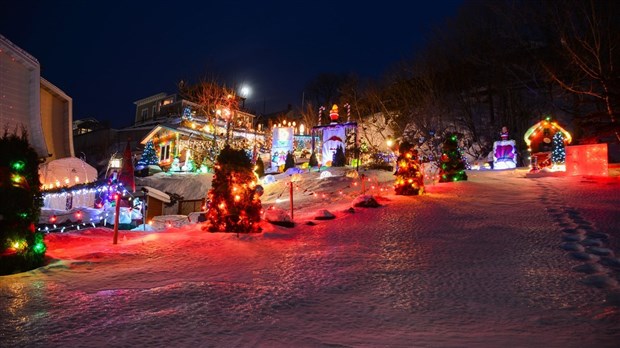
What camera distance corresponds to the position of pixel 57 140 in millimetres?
26734

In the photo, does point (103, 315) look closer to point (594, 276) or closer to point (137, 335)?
point (137, 335)

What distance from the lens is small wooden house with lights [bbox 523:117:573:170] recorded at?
22422 mm

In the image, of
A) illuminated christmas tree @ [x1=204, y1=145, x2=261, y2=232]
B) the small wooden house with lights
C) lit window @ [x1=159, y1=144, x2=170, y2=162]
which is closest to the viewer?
illuminated christmas tree @ [x1=204, y1=145, x2=261, y2=232]

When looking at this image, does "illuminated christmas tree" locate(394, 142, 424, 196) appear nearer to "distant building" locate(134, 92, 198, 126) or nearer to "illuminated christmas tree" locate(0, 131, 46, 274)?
"illuminated christmas tree" locate(0, 131, 46, 274)

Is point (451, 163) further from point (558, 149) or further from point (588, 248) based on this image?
point (588, 248)

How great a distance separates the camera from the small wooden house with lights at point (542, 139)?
883 inches

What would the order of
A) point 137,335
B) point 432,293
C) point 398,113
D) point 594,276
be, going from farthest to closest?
point 398,113, point 594,276, point 432,293, point 137,335

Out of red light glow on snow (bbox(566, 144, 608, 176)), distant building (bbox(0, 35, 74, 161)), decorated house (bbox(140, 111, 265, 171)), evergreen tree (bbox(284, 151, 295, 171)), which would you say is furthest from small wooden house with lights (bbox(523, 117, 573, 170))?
distant building (bbox(0, 35, 74, 161))

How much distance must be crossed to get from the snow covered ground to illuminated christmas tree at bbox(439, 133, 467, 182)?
7752mm

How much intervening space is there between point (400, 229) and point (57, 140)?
25.1m

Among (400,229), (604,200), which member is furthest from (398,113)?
(400,229)

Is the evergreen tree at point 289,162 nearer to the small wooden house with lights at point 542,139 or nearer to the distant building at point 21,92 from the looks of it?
the distant building at point 21,92

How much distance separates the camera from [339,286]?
5711 mm

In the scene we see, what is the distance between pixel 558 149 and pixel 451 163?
25.7 feet
